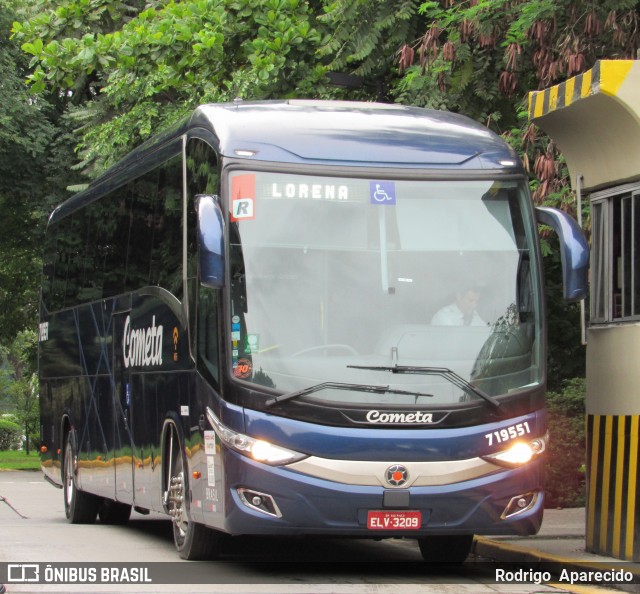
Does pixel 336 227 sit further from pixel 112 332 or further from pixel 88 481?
pixel 88 481

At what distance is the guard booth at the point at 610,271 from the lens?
11.2m

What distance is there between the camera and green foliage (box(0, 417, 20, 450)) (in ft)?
200

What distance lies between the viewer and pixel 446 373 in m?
10.4

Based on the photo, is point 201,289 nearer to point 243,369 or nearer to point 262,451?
point 243,369

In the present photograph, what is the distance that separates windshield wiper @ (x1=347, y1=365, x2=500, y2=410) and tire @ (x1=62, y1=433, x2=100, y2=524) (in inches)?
300

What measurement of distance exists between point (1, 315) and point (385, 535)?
29.5 meters

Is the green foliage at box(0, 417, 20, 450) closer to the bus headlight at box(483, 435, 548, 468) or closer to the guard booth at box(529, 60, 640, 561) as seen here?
the guard booth at box(529, 60, 640, 561)

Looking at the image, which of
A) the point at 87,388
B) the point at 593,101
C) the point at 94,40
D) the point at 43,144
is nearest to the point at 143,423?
the point at 87,388

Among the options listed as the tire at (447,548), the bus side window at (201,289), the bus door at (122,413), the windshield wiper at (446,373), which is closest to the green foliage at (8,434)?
the bus door at (122,413)

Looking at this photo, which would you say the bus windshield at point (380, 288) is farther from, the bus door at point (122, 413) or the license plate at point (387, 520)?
the bus door at point (122, 413)

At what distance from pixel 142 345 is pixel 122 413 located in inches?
47.5

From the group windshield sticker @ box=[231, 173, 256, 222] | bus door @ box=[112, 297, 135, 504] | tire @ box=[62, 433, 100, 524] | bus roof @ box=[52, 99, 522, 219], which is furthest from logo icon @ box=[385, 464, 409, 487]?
tire @ box=[62, 433, 100, 524]

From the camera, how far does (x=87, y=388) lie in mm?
16312

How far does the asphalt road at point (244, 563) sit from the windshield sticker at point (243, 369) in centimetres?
145
